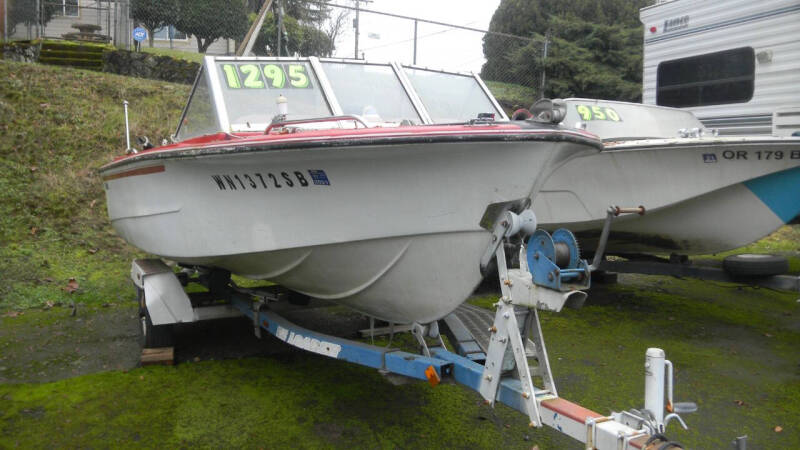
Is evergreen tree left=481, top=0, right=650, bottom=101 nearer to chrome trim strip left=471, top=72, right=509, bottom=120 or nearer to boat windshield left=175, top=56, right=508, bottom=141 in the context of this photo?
chrome trim strip left=471, top=72, right=509, bottom=120

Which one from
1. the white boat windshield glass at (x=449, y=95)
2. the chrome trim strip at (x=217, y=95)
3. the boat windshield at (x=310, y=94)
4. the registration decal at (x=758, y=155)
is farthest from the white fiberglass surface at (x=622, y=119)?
the chrome trim strip at (x=217, y=95)

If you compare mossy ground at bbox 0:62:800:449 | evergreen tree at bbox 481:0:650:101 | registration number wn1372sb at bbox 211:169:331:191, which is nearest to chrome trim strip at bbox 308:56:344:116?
registration number wn1372sb at bbox 211:169:331:191

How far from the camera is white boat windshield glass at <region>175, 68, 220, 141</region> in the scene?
416 cm

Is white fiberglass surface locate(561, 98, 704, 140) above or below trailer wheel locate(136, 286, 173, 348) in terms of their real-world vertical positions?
above

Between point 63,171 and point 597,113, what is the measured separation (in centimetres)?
701

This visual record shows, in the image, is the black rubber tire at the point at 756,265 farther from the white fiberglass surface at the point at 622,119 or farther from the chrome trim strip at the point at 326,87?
the chrome trim strip at the point at 326,87

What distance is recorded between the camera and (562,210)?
5.12m

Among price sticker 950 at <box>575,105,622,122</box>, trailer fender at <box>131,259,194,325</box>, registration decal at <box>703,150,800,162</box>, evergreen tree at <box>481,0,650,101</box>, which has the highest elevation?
evergreen tree at <box>481,0,650,101</box>

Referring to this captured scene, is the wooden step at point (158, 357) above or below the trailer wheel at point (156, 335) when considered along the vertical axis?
below

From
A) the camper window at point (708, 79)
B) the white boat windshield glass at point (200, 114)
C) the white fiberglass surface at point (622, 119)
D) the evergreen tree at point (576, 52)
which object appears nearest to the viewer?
the white boat windshield glass at point (200, 114)

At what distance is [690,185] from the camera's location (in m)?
5.10

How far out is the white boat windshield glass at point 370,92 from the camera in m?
4.19

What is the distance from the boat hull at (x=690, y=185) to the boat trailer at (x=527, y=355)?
1.91m

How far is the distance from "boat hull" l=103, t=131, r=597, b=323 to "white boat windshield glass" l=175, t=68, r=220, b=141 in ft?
1.84
